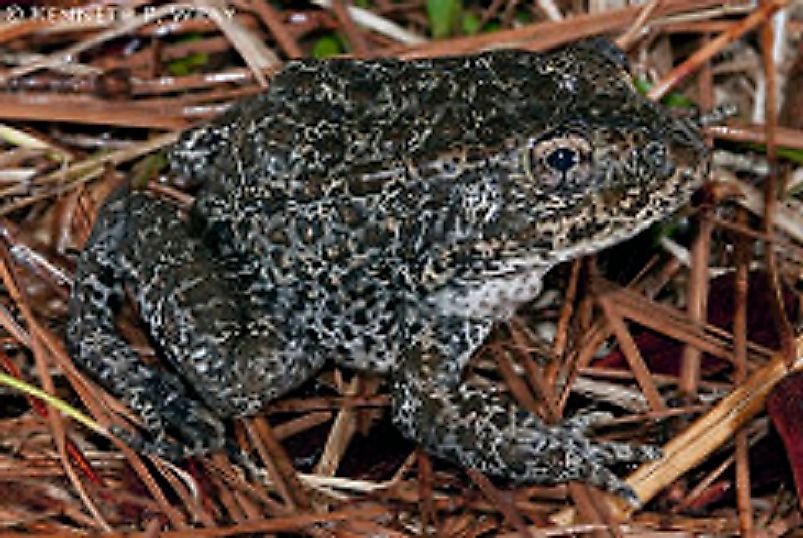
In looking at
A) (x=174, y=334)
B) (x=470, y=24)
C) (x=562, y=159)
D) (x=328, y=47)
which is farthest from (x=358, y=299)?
(x=470, y=24)

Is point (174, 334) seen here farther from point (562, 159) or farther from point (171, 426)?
point (562, 159)

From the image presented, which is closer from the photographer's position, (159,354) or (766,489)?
(766,489)

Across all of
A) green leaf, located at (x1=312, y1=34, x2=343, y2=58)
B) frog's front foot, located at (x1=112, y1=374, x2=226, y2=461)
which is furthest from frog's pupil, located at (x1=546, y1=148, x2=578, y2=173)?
green leaf, located at (x1=312, y1=34, x2=343, y2=58)

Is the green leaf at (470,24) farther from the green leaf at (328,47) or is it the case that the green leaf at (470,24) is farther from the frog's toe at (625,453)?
the frog's toe at (625,453)

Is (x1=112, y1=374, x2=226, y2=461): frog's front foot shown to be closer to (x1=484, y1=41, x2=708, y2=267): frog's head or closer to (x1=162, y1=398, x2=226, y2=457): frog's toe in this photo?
(x1=162, y1=398, x2=226, y2=457): frog's toe

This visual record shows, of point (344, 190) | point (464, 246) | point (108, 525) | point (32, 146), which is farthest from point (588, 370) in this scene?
point (32, 146)

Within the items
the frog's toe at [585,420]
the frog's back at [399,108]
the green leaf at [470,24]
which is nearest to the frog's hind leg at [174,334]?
the frog's back at [399,108]

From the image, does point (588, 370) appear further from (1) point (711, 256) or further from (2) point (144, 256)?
(2) point (144, 256)
